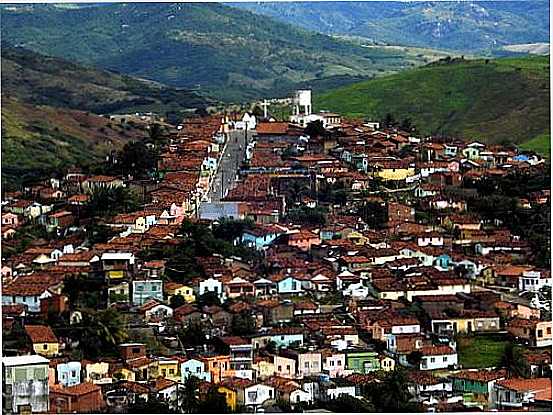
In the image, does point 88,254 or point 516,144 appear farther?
point 516,144

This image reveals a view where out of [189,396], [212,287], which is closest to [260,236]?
[212,287]

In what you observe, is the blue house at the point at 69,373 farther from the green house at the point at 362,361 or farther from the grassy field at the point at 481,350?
the grassy field at the point at 481,350

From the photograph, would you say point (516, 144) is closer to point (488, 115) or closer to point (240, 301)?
point (488, 115)

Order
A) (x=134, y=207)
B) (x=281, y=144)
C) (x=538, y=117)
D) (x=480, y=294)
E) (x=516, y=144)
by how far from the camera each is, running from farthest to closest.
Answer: (x=538, y=117) → (x=516, y=144) → (x=281, y=144) → (x=134, y=207) → (x=480, y=294)

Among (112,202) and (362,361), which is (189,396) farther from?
(112,202)

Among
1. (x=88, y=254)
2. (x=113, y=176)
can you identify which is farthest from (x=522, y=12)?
(x=88, y=254)

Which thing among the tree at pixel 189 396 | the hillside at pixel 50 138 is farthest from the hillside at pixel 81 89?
the tree at pixel 189 396
